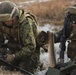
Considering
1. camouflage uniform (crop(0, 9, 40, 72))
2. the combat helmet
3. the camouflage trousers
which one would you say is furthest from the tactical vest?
the camouflage trousers

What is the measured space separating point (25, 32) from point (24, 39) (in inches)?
5.1

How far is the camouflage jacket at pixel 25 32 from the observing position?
7008mm

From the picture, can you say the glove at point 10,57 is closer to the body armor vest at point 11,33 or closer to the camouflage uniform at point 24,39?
the camouflage uniform at point 24,39

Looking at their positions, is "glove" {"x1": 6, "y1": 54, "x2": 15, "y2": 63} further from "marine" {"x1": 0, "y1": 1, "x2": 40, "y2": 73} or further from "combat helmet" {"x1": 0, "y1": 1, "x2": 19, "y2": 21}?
"combat helmet" {"x1": 0, "y1": 1, "x2": 19, "y2": 21}

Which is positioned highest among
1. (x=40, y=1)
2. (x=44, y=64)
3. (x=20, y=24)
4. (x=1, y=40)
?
(x=20, y=24)

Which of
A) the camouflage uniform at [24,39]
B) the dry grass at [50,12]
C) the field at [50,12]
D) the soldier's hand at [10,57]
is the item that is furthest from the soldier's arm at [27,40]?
the dry grass at [50,12]

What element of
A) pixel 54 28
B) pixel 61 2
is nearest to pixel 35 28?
pixel 54 28

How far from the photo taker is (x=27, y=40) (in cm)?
702

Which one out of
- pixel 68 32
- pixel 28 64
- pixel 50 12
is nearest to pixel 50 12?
pixel 50 12

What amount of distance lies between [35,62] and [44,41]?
48 cm

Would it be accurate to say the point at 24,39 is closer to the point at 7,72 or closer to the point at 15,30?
the point at 15,30

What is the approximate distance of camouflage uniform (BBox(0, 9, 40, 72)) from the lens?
7018 mm

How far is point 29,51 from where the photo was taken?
276 inches

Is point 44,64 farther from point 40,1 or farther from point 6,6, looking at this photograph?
point 40,1
